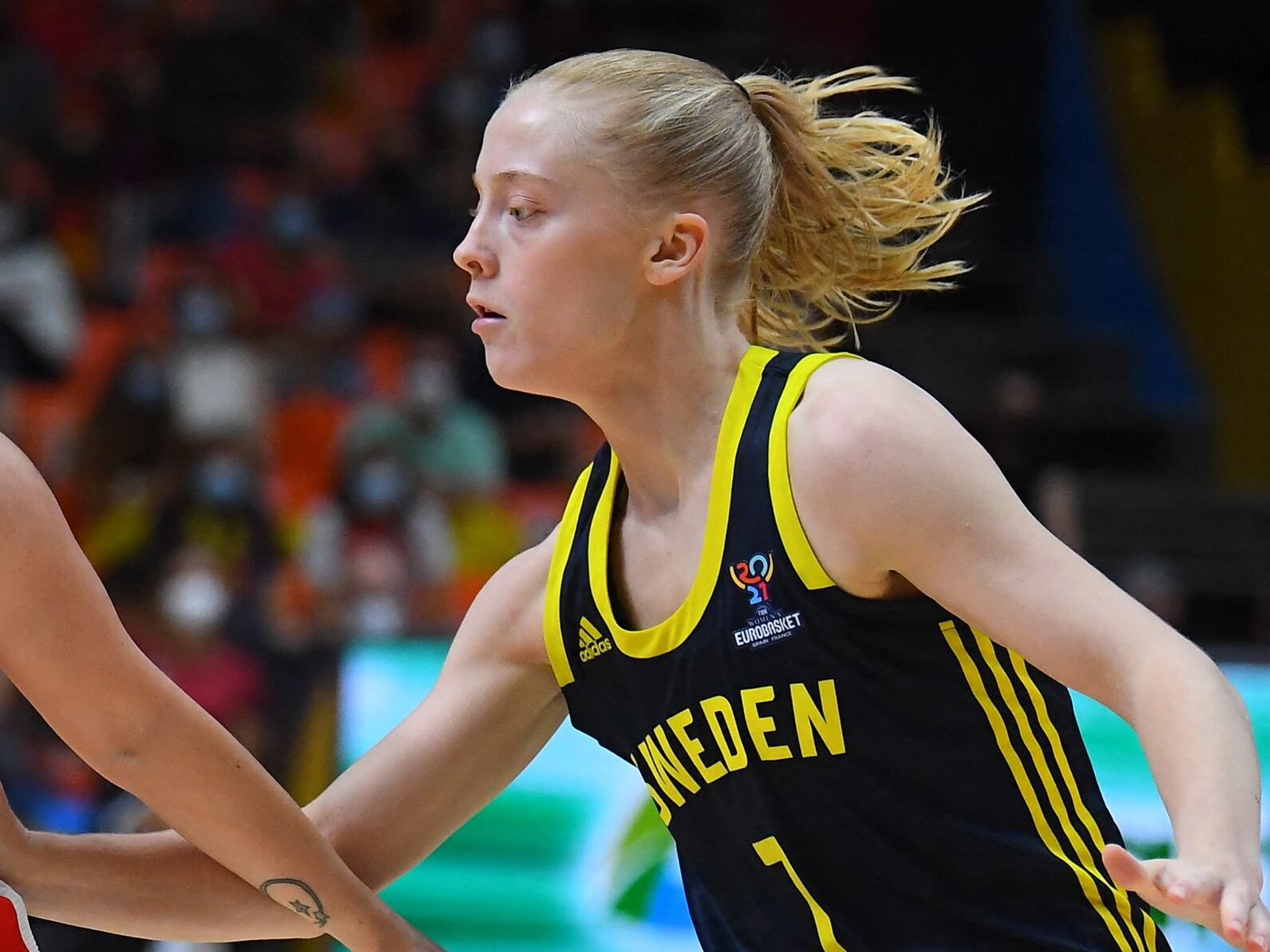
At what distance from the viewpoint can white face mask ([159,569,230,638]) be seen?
5.44 meters

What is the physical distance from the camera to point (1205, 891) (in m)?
1.44

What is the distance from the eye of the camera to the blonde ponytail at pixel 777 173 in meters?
2.13

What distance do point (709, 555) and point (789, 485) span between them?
0.13 m

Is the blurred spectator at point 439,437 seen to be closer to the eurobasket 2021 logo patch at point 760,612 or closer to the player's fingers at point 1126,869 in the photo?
the eurobasket 2021 logo patch at point 760,612

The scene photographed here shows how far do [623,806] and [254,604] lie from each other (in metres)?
2.11

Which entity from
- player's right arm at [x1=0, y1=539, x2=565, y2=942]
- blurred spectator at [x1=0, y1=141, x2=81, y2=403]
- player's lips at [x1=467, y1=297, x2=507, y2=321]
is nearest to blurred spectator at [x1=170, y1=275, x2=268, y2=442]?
blurred spectator at [x1=0, y1=141, x2=81, y2=403]

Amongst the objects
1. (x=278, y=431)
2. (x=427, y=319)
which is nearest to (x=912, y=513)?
(x=278, y=431)

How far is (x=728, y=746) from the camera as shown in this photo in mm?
2020

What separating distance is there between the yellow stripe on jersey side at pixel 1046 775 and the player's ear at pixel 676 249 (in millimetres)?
567

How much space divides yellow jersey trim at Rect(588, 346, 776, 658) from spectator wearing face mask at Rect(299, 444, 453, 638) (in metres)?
4.24

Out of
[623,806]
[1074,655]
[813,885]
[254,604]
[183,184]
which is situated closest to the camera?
[1074,655]

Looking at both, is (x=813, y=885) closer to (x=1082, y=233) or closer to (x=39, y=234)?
(x=39, y=234)

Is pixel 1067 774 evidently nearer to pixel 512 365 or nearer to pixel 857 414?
pixel 857 414

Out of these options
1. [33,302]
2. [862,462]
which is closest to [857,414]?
[862,462]
